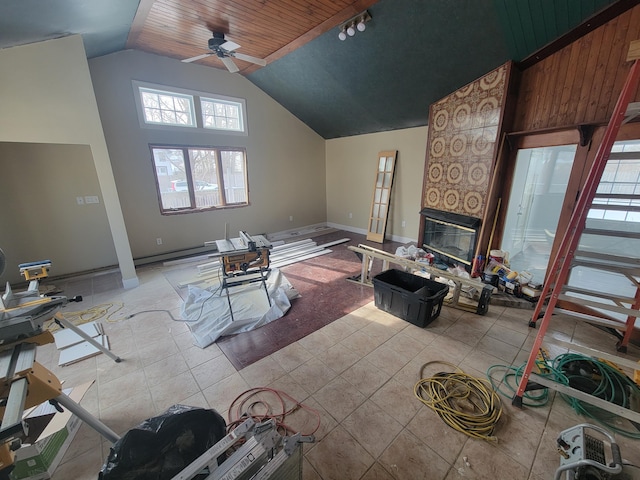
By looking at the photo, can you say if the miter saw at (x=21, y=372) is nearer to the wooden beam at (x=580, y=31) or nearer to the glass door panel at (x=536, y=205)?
the glass door panel at (x=536, y=205)

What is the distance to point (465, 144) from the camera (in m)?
3.72

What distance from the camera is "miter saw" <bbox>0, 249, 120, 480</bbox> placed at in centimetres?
92

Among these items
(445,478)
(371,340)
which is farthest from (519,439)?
(371,340)

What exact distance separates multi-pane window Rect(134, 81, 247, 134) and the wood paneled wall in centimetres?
483

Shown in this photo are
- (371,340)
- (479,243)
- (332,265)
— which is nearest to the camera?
(371,340)

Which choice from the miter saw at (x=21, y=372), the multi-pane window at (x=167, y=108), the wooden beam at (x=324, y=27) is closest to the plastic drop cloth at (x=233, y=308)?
the miter saw at (x=21, y=372)

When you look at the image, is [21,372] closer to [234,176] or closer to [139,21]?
[139,21]

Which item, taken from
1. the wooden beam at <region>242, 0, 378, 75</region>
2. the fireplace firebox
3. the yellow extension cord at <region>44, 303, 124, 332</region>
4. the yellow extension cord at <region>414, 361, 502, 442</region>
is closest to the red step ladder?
the yellow extension cord at <region>414, 361, 502, 442</region>

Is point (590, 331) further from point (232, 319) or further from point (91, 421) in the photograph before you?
point (91, 421)

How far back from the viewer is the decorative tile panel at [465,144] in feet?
10.8

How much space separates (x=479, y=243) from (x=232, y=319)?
136 inches

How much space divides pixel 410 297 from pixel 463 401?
3.18 ft

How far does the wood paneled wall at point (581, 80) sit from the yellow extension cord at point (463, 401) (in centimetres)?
279

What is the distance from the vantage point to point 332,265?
14.4ft
